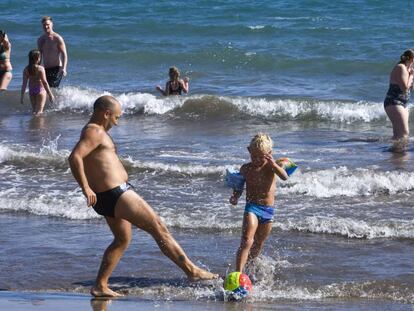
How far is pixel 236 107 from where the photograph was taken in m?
18.5

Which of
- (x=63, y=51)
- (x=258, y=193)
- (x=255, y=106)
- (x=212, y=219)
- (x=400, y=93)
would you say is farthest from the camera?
(x=255, y=106)

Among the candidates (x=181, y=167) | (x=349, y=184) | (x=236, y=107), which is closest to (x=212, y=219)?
(x=349, y=184)

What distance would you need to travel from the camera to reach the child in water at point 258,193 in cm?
828

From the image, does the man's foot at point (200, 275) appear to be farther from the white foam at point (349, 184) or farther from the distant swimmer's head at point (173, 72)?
the distant swimmer's head at point (173, 72)

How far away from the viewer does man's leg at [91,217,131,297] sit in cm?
786

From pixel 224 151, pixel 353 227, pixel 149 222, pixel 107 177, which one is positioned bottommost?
→ pixel 224 151

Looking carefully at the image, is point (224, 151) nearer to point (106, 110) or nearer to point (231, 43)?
point (106, 110)

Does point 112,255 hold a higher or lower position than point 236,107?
higher

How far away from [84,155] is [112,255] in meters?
0.86

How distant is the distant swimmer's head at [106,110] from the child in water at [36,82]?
9.82 meters

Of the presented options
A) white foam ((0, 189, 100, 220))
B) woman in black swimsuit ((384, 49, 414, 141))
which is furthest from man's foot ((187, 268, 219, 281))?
woman in black swimsuit ((384, 49, 414, 141))

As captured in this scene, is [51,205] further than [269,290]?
Yes

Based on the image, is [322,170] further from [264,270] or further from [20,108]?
[20,108]

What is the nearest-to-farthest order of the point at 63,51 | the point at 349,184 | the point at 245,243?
1. the point at 245,243
2. the point at 349,184
3. the point at 63,51
